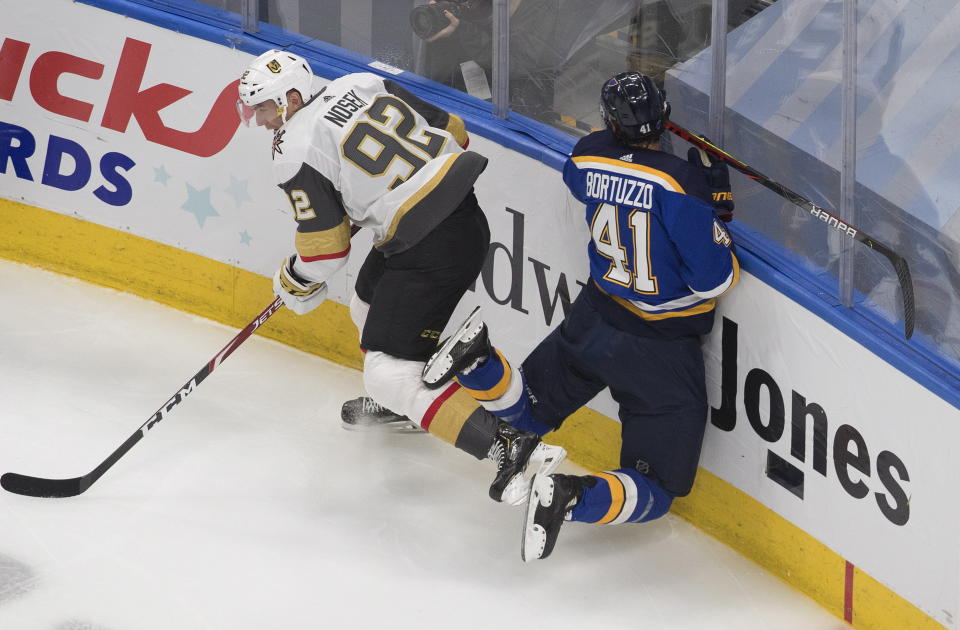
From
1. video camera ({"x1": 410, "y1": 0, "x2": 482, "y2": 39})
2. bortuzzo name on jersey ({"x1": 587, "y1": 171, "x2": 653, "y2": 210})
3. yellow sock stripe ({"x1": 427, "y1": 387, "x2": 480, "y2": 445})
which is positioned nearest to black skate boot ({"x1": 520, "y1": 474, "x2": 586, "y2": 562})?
yellow sock stripe ({"x1": 427, "y1": 387, "x2": 480, "y2": 445})

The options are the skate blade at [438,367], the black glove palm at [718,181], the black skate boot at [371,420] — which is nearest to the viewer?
the black glove palm at [718,181]

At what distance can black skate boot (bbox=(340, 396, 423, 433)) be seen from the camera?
12.2 feet

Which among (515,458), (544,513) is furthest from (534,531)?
(515,458)

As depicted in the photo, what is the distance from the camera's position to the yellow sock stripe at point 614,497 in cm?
308

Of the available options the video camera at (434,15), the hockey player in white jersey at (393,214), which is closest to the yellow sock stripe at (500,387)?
the hockey player in white jersey at (393,214)

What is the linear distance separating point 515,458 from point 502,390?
0.73ft

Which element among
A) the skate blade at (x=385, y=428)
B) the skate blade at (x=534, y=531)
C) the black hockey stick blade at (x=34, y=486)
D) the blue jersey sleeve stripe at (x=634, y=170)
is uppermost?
the blue jersey sleeve stripe at (x=634, y=170)

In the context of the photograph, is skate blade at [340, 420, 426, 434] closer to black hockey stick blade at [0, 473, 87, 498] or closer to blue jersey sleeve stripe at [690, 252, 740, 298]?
black hockey stick blade at [0, 473, 87, 498]

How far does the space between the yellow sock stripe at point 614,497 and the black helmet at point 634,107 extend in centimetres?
77

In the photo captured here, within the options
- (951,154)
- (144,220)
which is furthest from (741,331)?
(144,220)

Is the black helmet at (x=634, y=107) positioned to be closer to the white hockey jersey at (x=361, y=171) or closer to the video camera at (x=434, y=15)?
the white hockey jersey at (x=361, y=171)

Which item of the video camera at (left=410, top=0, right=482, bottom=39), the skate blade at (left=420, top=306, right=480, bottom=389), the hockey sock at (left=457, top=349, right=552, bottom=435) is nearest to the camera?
the skate blade at (left=420, top=306, right=480, bottom=389)

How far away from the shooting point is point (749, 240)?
3107 millimetres

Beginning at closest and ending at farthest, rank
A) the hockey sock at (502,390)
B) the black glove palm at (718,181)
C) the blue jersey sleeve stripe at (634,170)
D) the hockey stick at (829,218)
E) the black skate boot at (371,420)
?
the hockey stick at (829,218)
the blue jersey sleeve stripe at (634,170)
the black glove palm at (718,181)
the hockey sock at (502,390)
the black skate boot at (371,420)
